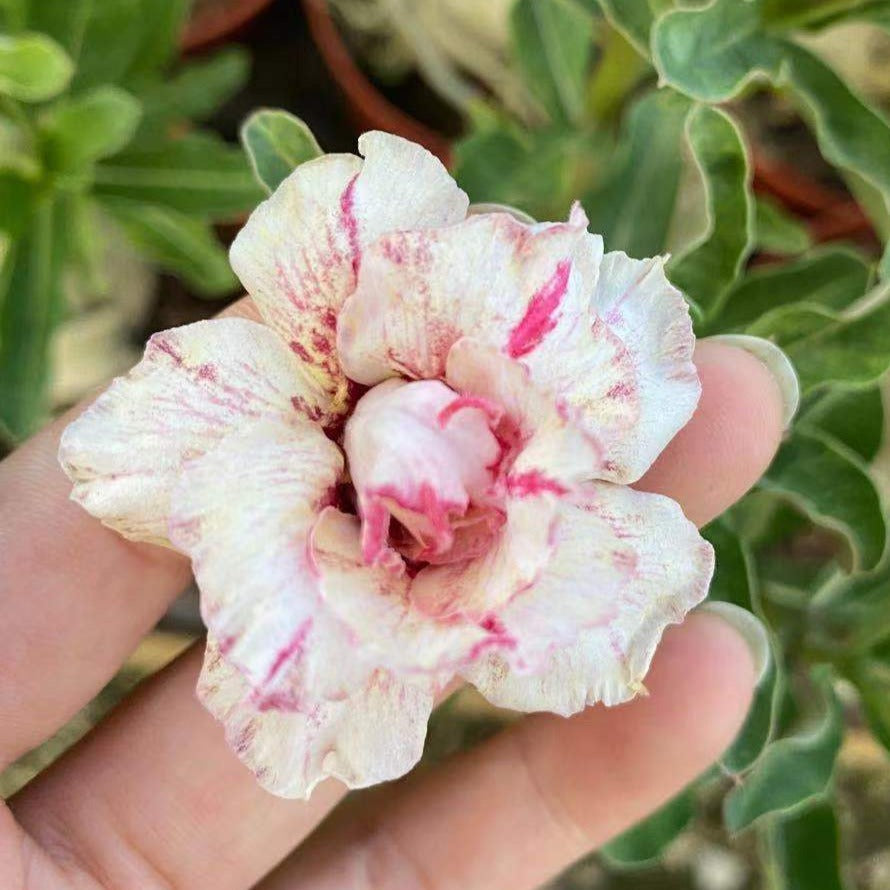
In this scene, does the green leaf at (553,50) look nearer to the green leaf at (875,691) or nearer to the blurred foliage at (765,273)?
the blurred foliage at (765,273)

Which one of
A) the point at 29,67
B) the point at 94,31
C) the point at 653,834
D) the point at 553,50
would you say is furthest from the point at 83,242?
the point at 653,834

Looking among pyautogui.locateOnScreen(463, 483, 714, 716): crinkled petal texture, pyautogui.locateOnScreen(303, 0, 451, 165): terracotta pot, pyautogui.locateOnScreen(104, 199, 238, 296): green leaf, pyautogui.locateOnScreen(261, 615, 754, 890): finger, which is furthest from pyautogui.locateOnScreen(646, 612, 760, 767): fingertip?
pyautogui.locateOnScreen(303, 0, 451, 165): terracotta pot

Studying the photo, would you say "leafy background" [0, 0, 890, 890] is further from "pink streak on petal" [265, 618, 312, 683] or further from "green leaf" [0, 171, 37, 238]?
"pink streak on petal" [265, 618, 312, 683]

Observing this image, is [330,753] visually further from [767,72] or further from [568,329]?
[767,72]

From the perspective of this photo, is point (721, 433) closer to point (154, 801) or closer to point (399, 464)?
point (399, 464)

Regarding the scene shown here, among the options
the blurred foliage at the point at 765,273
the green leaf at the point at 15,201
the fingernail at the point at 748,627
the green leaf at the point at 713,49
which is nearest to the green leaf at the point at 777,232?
the blurred foliage at the point at 765,273

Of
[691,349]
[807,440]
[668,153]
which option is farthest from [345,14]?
[691,349]
